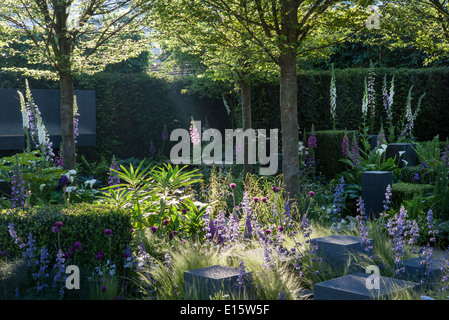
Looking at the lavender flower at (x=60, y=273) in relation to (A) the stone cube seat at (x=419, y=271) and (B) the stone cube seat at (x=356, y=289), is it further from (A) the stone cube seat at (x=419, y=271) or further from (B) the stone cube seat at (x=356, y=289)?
(A) the stone cube seat at (x=419, y=271)

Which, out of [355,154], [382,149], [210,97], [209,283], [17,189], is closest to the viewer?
[209,283]

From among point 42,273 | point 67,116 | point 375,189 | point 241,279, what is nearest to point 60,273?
point 42,273

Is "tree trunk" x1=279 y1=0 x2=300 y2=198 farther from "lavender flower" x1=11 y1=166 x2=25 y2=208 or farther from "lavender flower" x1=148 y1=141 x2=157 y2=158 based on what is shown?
"lavender flower" x1=148 y1=141 x2=157 y2=158

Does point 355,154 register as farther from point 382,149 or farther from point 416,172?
point 416,172

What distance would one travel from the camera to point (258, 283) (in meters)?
3.47

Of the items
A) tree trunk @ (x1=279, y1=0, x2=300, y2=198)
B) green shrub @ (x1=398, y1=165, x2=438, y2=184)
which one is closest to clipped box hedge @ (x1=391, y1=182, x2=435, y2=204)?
green shrub @ (x1=398, y1=165, x2=438, y2=184)

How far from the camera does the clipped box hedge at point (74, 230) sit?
3.87 m

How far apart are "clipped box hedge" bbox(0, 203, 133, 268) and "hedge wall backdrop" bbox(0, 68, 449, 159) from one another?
244 inches

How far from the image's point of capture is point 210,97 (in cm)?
1196

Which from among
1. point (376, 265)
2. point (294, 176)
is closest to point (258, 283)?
point (376, 265)

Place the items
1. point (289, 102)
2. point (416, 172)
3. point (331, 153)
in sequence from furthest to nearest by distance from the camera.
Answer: point (331, 153) → point (416, 172) → point (289, 102)

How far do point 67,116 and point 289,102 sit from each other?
3342 mm

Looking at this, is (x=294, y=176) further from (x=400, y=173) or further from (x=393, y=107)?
(x=393, y=107)

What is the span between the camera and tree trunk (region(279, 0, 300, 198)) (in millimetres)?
5836
